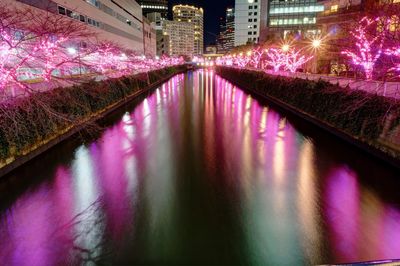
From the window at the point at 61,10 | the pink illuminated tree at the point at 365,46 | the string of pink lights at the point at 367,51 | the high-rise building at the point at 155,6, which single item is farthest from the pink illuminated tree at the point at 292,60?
the high-rise building at the point at 155,6

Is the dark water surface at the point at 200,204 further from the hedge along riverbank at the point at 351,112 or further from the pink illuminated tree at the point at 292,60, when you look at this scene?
the pink illuminated tree at the point at 292,60

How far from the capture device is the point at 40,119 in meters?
9.16

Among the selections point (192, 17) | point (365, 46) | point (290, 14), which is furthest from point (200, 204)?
point (192, 17)

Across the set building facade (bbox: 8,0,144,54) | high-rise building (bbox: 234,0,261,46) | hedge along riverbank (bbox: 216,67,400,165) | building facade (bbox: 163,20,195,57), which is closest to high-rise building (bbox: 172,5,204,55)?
building facade (bbox: 163,20,195,57)

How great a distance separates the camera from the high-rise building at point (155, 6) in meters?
136

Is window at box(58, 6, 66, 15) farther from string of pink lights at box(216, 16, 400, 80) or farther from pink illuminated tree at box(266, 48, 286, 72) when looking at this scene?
pink illuminated tree at box(266, 48, 286, 72)

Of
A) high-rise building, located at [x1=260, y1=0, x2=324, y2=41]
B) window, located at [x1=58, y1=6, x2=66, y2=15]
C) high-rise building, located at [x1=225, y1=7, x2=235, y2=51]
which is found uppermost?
high-rise building, located at [x1=225, y1=7, x2=235, y2=51]

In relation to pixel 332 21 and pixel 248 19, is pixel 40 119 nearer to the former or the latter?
pixel 332 21

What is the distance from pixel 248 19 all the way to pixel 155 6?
214 ft

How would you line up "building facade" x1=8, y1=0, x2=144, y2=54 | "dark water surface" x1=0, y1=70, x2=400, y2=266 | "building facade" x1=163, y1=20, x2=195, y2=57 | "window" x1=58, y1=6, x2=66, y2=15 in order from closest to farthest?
1. "dark water surface" x1=0, y1=70, x2=400, y2=266
2. "building facade" x1=8, y1=0, x2=144, y2=54
3. "window" x1=58, y1=6, x2=66, y2=15
4. "building facade" x1=163, y1=20, x2=195, y2=57

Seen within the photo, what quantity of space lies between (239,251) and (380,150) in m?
6.38

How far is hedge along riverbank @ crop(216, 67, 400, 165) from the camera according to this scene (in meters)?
8.57

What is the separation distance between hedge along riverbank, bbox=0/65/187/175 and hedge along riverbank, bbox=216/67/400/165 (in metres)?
8.71

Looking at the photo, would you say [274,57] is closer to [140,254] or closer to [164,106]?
[164,106]
